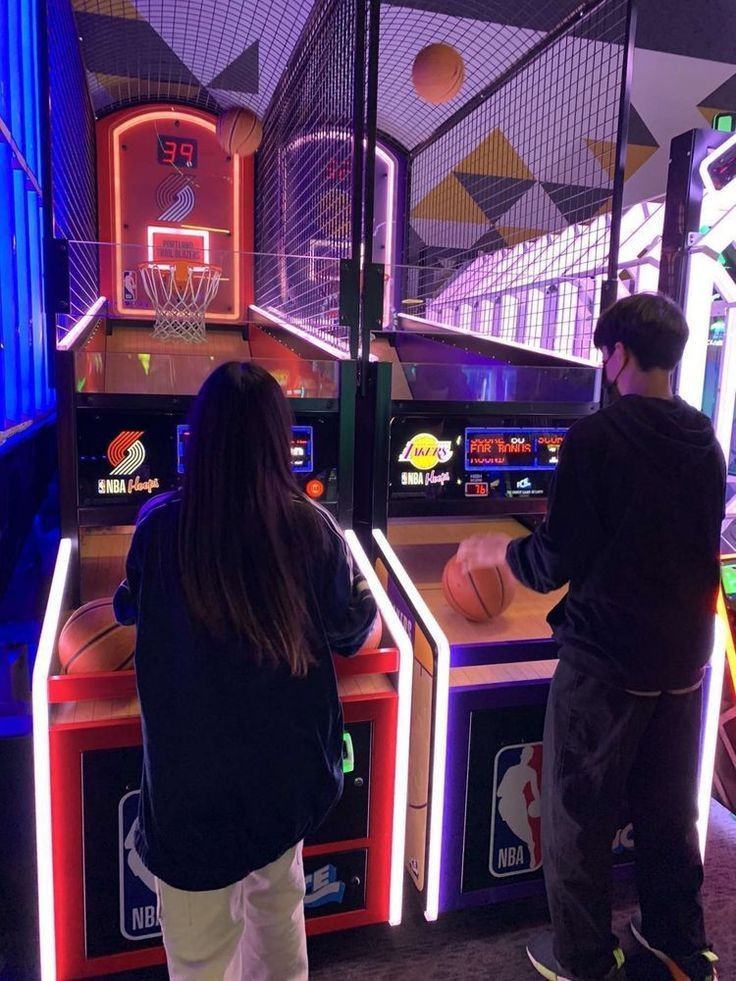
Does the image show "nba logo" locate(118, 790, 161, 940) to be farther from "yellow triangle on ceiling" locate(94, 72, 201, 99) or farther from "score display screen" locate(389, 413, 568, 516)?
"yellow triangle on ceiling" locate(94, 72, 201, 99)

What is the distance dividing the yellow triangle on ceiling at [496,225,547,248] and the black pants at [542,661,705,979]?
8.84ft

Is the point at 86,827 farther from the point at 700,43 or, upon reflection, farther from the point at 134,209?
the point at 700,43

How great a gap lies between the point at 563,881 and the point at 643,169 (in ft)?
21.7

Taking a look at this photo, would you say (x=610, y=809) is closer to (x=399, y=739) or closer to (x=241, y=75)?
(x=399, y=739)

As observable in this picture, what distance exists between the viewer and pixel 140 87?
19.4 ft

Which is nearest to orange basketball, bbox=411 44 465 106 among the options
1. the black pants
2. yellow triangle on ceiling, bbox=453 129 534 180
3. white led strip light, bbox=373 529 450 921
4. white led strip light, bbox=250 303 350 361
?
yellow triangle on ceiling, bbox=453 129 534 180

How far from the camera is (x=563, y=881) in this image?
1.72 metres

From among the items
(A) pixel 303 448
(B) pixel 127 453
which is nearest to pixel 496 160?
(A) pixel 303 448

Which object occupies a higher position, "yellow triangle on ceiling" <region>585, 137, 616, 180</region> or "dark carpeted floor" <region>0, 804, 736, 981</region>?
"yellow triangle on ceiling" <region>585, 137, 616, 180</region>

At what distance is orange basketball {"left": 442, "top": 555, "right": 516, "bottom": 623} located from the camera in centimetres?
203

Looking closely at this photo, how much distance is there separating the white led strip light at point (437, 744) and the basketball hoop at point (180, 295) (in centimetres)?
165

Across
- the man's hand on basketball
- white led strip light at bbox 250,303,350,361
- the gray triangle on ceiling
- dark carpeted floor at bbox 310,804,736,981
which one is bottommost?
dark carpeted floor at bbox 310,804,736,981

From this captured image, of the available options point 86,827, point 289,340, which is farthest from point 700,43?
point 86,827

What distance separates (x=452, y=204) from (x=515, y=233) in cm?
114
